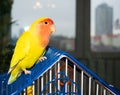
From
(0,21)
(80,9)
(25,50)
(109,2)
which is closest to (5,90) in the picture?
(25,50)

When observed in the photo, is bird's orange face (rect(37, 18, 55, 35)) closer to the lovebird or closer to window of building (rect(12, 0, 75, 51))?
the lovebird

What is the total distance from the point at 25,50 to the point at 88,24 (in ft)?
7.08

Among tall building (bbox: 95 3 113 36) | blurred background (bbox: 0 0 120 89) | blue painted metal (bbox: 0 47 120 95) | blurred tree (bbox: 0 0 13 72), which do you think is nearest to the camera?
blue painted metal (bbox: 0 47 120 95)

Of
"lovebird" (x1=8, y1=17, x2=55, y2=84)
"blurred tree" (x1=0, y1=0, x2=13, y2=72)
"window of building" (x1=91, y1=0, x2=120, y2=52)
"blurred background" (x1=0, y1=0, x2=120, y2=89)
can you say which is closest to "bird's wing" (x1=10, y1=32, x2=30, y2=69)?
"lovebird" (x1=8, y1=17, x2=55, y2=84)

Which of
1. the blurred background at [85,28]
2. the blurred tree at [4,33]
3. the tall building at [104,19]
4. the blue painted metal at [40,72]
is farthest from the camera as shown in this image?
the tall building at [104,19]

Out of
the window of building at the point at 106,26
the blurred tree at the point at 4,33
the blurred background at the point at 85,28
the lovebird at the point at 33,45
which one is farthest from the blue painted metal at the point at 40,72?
the window of building at the point at 106,26

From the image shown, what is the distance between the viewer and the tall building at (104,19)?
3.60 m

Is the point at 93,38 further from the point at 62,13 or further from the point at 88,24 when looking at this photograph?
the point at 62,13

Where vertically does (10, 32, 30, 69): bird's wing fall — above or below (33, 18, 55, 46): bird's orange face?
below

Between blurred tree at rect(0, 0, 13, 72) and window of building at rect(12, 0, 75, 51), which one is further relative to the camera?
window of building at rect(12, 0, 75, 51)

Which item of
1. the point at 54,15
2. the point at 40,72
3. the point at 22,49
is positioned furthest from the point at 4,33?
the point at 40,72

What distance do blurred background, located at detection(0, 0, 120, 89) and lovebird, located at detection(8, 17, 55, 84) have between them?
2044mm

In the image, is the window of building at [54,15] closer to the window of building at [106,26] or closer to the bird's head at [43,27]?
the window of building at [106,26]

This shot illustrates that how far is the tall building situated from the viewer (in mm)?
3603
